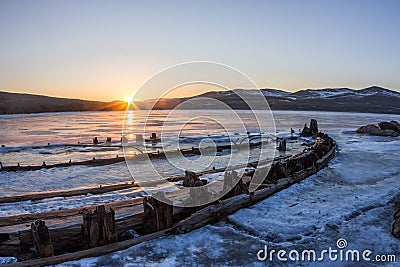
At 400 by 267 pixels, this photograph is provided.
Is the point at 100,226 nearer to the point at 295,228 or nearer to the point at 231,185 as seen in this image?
the point at 231,185

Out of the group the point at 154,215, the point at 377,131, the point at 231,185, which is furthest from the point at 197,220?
the point at 377,131

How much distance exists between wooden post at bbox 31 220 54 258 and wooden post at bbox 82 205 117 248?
1.93 feet

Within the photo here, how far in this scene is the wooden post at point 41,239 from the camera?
15.5 ft

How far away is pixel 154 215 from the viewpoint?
19.4 feet

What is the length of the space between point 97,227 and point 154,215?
1.13 metres

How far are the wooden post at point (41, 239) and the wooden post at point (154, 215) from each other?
175cm

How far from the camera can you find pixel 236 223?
6660mm

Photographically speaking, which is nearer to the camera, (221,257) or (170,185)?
(221,257)

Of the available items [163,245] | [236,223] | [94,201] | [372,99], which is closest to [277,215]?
[236,223]

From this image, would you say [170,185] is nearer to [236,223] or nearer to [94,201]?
[94,201]

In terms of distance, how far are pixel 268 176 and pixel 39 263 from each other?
676 cm

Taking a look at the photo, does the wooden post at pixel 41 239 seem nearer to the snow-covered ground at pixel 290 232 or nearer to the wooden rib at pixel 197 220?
the wooden rib at pixel 197 220

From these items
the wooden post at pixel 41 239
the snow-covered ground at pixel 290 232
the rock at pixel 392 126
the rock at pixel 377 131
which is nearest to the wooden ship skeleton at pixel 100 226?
the wooden post at pixel 41 239

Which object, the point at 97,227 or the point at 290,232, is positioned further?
the point at 290,232
